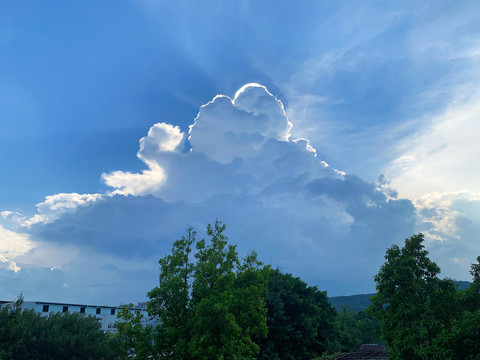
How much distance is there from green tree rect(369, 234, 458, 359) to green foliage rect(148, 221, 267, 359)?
32.8 ft

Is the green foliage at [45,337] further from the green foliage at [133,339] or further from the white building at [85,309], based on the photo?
the white building at [85,309]

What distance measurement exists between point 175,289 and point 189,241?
4590mm

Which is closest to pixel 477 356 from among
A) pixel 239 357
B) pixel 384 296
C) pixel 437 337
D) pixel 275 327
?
pixel 437 337

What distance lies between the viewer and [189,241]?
31.2 meters

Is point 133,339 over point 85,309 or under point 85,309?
under

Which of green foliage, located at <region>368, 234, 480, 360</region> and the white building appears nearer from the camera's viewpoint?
green foliage, located at <region>368, 234, 480, 360</region>

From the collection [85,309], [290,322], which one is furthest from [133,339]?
[85,309]

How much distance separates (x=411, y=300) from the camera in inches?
1031

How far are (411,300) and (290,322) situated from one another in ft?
101

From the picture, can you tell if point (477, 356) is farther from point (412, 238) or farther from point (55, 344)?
point (55, 344)

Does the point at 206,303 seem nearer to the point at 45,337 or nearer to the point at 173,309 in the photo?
the point at 173,309

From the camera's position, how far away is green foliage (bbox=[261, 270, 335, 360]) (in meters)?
50.8

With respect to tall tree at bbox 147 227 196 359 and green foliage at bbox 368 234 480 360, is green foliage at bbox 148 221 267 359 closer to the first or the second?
tall tree at bbox 147 227 196 359

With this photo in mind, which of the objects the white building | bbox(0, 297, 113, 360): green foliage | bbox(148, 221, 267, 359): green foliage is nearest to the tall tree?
bbox(148, 221, 267, 359): green foliage
